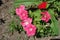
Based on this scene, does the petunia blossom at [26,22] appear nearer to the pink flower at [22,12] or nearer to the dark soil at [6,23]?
the pink flower at [22,12]

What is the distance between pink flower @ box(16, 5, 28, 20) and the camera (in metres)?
4.23

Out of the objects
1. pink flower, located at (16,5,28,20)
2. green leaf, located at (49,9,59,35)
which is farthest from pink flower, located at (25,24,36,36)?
green leaf, located at (49,9,59,35)

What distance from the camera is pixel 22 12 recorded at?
4262 mm

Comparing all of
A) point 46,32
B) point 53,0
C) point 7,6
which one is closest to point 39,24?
point 46,32

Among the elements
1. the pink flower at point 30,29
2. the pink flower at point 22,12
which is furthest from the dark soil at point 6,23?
the pink flower at point 22,12

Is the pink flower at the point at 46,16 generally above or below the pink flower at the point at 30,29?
above

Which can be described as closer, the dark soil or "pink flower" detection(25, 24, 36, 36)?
"pink flower" detection(25, 24, 36, 36)

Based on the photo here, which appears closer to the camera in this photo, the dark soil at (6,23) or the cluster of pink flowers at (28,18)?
the cluster of pink flowers at (28,18)

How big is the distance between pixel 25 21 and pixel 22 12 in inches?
6.1

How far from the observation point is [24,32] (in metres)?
4.32

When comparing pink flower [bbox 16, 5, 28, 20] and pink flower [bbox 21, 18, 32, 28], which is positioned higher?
pink flower [bbox 16, 5, 28, 20]

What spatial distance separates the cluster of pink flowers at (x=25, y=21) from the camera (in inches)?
163

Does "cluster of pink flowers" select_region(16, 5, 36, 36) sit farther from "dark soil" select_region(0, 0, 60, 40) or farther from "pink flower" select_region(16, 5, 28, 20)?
"dark soil" select_region(0, 0, 60, 40)

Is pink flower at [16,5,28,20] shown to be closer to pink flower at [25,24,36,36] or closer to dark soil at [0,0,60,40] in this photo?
pink flower at [25,24,36,36]
